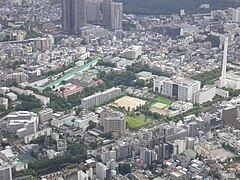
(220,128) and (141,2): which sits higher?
(141,2)

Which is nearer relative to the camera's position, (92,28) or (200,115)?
(200,115)

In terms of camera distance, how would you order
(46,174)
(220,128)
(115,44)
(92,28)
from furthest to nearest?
(92,28)
(115,44)
(220,128)
(46,174)

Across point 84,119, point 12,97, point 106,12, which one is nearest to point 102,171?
point 84,119

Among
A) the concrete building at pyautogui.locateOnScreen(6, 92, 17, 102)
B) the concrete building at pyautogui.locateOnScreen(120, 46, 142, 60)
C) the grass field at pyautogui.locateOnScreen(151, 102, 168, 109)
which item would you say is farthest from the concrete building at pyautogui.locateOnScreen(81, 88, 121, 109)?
the concrete building at pyautogui.locateOnScreen(120, 46, 142, 60)

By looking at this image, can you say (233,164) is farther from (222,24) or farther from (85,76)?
(222,24)

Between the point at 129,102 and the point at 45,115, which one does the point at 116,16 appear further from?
the point at 45,115

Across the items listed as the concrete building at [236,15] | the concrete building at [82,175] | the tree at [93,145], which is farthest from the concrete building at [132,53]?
the concrete building at [82,175]

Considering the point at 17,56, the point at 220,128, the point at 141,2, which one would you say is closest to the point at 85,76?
the point at 17,56

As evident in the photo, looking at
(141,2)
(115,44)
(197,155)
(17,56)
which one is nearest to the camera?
(197,155)
